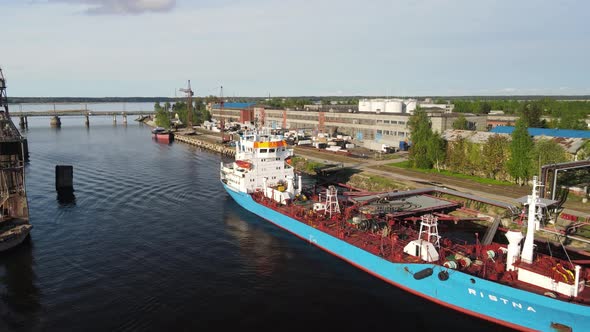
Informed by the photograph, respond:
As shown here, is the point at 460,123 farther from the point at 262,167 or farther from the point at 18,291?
the point at 18,291

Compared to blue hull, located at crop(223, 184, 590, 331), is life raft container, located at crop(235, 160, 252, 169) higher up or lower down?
higher up

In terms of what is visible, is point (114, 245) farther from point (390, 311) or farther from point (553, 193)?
point (553, 193)

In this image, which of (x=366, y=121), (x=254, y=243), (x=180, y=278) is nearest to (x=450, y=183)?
(x=254, y=243)

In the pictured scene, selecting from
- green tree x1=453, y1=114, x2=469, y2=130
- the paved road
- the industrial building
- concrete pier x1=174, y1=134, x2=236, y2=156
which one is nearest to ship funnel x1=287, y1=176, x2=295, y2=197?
the industrial building

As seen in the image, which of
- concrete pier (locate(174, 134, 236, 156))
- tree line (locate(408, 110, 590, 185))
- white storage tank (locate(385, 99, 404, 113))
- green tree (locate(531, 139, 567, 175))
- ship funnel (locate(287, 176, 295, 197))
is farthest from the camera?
white storage tank (locate(385, 99, 404, 113))

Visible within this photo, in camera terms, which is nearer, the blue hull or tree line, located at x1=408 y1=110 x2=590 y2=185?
the blue hull

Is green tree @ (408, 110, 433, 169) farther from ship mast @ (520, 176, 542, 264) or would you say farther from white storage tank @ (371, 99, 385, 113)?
white storage tank @ (371, 99, 385, 113)

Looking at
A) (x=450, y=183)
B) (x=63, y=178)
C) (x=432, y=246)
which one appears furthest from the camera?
(x=63, y=178)
